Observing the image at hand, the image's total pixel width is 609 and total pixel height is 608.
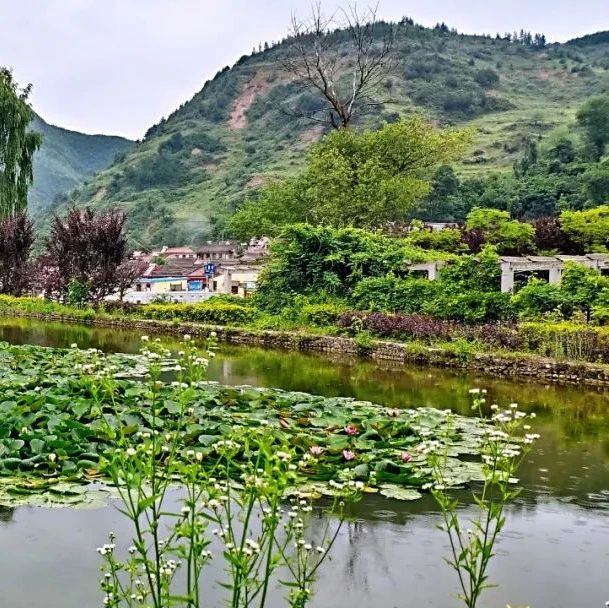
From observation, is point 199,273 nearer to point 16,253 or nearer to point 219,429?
point 16,253

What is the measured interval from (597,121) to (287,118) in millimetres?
57206

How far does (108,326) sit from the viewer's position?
25453 mm

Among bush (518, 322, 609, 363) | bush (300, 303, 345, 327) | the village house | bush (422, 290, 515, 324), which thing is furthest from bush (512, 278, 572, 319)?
the village house

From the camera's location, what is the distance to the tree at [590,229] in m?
22.2

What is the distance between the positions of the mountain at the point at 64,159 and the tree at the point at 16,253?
77880 mm

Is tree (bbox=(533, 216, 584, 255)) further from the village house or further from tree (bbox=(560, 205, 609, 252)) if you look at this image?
the village house

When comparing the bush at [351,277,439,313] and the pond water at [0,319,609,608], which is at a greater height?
the bush at [351,277,439,313]

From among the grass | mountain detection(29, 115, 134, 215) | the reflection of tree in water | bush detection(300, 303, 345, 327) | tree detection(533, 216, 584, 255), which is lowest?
the reflection of tree in water

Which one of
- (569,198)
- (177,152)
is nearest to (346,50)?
(177,152)

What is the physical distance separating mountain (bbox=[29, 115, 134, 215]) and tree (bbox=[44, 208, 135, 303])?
3270 inches

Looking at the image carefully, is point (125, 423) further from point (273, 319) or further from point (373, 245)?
point (373, 245)

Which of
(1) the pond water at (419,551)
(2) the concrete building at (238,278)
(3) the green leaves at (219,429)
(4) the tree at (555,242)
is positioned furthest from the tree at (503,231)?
(1) the pond water at (419,551)

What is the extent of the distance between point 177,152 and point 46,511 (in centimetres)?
10702

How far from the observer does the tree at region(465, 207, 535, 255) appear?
74.7 feet
